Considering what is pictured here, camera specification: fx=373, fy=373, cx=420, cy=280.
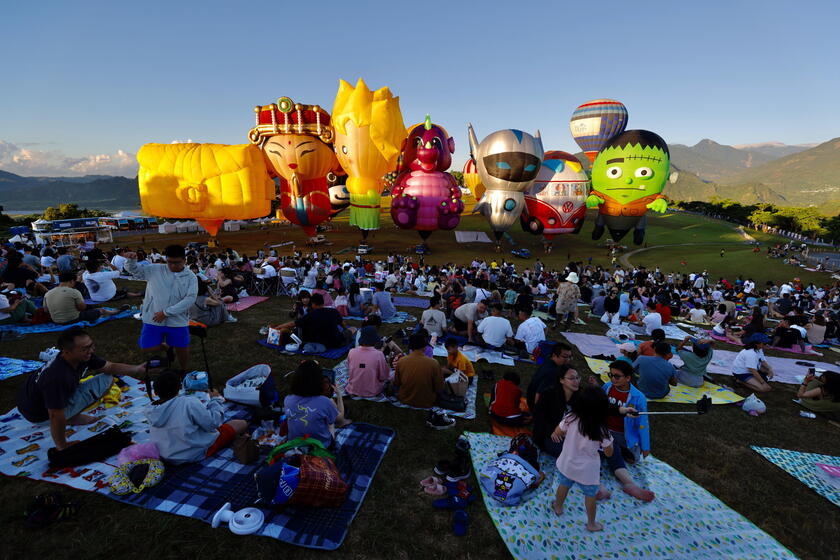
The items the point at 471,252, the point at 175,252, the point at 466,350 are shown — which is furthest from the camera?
the point at 471,252

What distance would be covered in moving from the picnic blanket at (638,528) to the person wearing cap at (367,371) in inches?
80.7

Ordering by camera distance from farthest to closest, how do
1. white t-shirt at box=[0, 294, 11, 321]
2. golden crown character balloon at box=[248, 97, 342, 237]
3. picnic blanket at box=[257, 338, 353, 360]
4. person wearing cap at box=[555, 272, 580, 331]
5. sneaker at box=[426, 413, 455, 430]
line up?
1. golden crown character balloon at box=[248, 97, 342, 237]
2. person wearing cap at box=[555, 272, 580, 331]
3. white t-shirt at box=[0, 294, 11, 321]
4. picnic blanket at box=[257, 338, 353, 360]
5. sneaker at box=[426, 413, 455, 430]

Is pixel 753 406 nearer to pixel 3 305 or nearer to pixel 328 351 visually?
pixel 328 351

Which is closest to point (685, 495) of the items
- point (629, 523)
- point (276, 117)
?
point (629, 523)

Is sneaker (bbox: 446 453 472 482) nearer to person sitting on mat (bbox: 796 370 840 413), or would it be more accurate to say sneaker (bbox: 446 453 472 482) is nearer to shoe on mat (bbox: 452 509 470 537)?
shoe on mat (bbox: 452 509 470 537)

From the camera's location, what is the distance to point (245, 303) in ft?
36.0

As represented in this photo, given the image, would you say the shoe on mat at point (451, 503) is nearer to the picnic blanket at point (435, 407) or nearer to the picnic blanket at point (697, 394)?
the picnic blanket at point (435, 407)

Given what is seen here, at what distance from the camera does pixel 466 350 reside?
26.0 ft

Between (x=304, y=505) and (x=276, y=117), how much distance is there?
23423mm

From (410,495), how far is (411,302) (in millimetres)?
8734

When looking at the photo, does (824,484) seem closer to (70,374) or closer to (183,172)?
(70,374)

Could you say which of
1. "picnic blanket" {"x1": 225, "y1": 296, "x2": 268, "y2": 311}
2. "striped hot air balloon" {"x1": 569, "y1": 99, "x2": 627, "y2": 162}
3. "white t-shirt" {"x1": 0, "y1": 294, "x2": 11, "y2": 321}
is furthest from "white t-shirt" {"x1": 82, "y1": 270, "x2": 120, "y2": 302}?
"striped hot air balloon" {"x1": 569, "y1": 99, "x2": 627, "y2": 162}

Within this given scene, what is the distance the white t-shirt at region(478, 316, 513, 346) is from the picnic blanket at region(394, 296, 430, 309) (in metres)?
4.37

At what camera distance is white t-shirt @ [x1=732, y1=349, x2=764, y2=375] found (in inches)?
271
